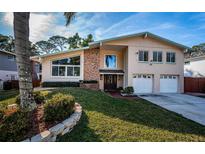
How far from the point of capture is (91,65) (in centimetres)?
1459

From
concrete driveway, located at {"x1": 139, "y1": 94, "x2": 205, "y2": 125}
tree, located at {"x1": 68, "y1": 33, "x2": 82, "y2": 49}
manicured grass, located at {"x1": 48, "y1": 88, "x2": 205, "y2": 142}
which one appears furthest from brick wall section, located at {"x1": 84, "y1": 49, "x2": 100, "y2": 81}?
tree, located at {"x1": 68, "y1": 33, "x2": 82, "y2": 49}

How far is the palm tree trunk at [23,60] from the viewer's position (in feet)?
16.2

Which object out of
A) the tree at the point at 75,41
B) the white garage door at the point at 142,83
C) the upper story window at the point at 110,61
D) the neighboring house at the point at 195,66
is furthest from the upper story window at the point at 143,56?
the tree at the point at 75,41

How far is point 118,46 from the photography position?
14117 millimetres

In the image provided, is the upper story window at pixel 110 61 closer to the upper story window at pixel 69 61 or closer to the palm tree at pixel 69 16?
the upper story window at pixel 69 61

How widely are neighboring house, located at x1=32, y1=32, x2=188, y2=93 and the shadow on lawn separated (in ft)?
32.3

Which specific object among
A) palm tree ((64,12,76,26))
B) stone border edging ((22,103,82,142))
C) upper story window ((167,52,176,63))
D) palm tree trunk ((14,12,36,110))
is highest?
palm tree ((64,12,76,26))

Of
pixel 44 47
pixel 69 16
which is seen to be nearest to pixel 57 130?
pixel 69 16

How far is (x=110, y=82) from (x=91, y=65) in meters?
2.77

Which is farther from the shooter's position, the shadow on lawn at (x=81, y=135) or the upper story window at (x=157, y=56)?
the upper story window at (x=157, y=56)

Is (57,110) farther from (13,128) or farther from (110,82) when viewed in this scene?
(110,82)

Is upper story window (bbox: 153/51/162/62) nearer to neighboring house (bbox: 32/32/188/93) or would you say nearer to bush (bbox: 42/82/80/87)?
neighboring house (bbox: 32/32/188/93)

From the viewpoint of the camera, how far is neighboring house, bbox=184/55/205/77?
18.5 metres
